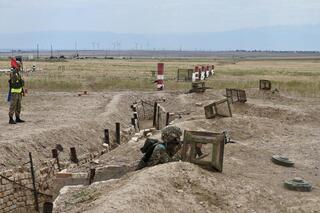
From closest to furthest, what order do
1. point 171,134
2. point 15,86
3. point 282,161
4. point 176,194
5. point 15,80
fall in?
1. point 176,194
2. point 171,134
3. point 282,161
4. point 15,80
5. point 15,86

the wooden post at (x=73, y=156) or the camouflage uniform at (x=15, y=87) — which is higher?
the camouflage uniform at (x=15, y=87)

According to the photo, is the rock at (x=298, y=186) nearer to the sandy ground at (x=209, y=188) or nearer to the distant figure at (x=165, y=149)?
the sandy ground at (x=209, y=188)

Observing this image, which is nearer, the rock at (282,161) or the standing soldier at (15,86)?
the rock at (282,161)

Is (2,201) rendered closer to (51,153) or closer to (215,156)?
(51,153)

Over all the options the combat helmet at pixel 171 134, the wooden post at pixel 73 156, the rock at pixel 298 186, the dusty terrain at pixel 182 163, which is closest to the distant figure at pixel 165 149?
the combat helmet at pixel 171 134

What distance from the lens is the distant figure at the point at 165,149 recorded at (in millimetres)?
8742

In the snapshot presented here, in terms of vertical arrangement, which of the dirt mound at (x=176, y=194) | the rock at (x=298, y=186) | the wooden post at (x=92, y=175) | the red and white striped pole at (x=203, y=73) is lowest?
the red and white striped pole at (x=203, y=73)

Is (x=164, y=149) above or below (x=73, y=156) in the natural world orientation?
above

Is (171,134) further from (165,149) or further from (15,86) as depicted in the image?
(15,86)

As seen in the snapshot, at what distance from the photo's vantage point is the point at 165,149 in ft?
29.1

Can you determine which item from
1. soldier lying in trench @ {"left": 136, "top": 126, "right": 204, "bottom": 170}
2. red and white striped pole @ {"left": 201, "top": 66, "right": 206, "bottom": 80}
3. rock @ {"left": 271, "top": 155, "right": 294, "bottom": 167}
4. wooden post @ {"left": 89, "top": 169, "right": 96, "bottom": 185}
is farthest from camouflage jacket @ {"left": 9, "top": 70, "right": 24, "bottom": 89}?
red and white striped pole @ {"left": 201, "top": 66, "right": 206, "bottom": 80}

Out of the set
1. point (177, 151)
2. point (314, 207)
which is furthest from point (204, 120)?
point (314, 207)

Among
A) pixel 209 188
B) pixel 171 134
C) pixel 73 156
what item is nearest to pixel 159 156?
pixel 171 134

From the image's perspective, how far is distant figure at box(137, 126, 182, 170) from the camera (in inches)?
344
